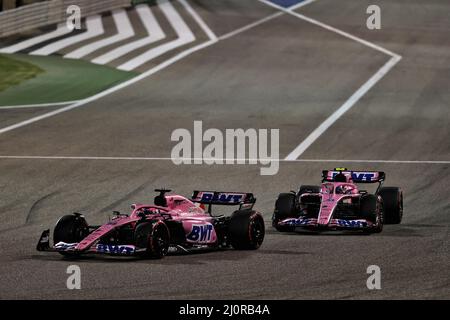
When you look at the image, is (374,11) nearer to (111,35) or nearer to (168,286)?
(111,35)

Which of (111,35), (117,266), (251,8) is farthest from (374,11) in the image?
(117,266)

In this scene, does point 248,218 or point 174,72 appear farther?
point 174,72

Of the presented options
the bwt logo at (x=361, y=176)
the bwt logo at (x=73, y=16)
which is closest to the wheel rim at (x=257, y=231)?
the bwt logo at (x=361, y=176)

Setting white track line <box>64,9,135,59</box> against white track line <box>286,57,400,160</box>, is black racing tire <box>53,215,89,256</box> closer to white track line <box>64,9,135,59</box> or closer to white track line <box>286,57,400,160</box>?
white track line <box>286,57,400,160</box>

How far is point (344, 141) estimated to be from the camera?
1309 inches

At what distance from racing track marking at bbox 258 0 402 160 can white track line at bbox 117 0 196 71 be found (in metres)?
5.04

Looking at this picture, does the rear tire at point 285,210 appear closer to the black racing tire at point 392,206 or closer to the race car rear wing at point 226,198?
the race car rear wing at point 226,198

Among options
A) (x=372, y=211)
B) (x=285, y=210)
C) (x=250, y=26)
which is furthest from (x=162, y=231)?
(x=250, y=26)

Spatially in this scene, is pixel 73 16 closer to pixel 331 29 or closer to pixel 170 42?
pixel 170 42

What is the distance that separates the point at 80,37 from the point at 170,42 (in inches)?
138

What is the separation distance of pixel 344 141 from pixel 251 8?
83.5ft

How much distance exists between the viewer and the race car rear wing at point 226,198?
20.0 m

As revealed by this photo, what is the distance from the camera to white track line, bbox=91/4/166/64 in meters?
46.6

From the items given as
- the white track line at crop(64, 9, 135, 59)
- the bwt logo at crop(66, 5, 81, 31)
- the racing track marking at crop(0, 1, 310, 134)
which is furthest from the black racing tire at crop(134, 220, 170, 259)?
the bwt logo at crop(66, 5, 81, 31)
